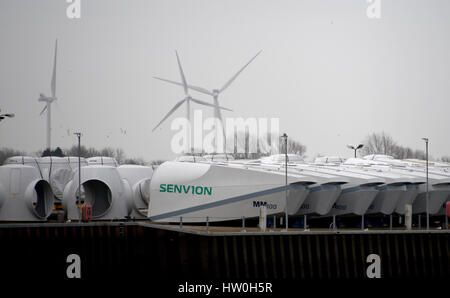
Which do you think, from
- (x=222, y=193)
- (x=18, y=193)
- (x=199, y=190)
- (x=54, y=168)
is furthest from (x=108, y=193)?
(x=222, y=193)

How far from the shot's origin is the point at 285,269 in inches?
2088

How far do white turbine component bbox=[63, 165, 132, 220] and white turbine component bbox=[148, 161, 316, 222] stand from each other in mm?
4843

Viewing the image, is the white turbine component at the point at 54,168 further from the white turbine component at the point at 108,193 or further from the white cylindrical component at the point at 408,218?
the white cylindrical component at the point at 408,218

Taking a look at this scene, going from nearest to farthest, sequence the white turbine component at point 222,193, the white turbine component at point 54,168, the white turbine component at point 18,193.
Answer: the white turbine component at point 222,193 < the white turbine component at point 18,193 < the white turbine component at point 54,168

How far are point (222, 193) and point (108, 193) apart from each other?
13.1m

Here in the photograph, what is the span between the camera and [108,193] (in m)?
69.6

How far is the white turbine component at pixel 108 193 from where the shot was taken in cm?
6525

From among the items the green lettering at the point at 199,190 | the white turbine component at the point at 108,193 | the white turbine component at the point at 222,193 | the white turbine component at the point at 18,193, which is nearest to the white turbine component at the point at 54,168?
the white turbine component at the point at 108,193

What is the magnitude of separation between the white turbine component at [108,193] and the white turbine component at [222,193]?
4843 millimetres

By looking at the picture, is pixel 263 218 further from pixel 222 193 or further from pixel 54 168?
pixel 54 168

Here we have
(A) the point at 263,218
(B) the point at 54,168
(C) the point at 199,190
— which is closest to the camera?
(A) the point at 263,218
